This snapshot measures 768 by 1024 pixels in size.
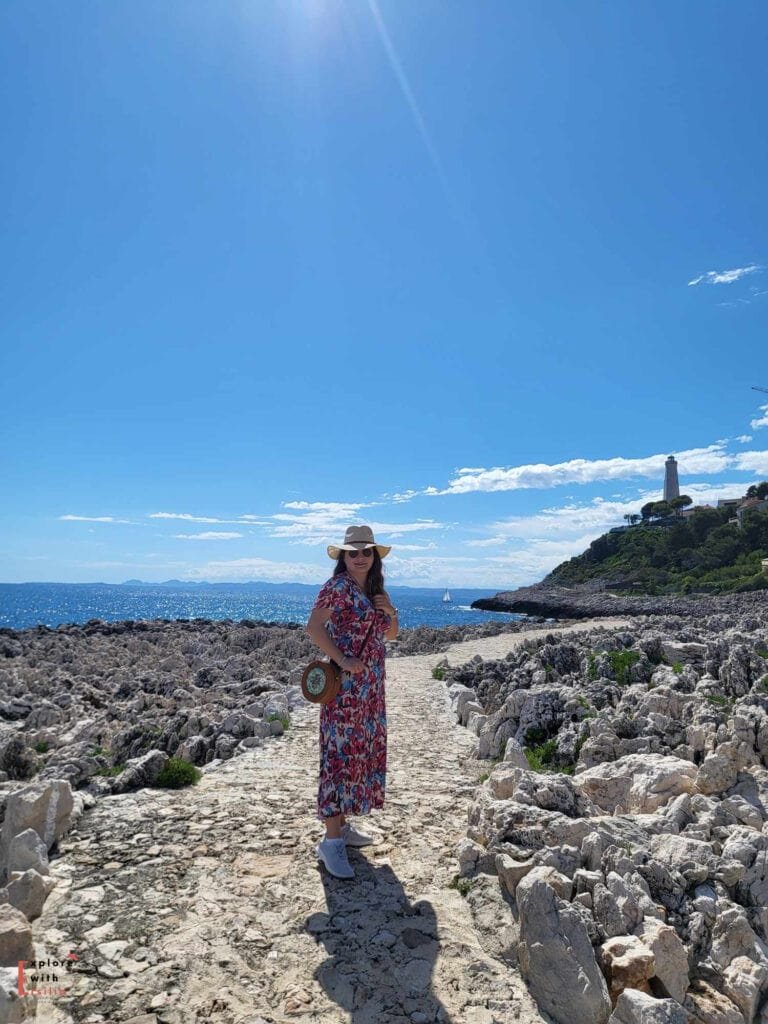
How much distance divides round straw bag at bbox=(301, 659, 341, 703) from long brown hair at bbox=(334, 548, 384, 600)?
0.71 meters

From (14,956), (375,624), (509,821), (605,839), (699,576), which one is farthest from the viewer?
(699,576)

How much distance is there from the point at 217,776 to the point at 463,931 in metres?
4.17

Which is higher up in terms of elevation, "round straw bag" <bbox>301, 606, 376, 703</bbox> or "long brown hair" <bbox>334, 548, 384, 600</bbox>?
"long brown hair" <bbox>334, 548, 384, 600</bbox>

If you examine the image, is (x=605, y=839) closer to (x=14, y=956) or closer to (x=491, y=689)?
(x=14, y=956)

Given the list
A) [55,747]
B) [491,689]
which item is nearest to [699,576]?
[491,689]

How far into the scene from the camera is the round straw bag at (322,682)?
509cm

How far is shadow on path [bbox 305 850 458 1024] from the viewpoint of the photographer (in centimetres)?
349

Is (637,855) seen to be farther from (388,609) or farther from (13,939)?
(13,939)

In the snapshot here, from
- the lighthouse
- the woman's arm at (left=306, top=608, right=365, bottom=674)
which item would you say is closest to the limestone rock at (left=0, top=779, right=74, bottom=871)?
the woman's arm at (left=306, top=608, right=365, bottom=674)

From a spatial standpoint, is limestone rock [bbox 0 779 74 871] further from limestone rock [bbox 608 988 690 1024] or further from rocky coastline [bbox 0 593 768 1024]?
limestone rock [bbox 608 988 690 1024]

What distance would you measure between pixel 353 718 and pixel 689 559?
Answer: 300 ft

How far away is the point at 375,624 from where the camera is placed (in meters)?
5.42

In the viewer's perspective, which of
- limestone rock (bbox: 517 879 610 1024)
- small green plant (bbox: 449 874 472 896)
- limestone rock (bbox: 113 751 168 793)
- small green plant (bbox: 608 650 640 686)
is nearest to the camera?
limestone rock (bbox: 517 879 610 1024)

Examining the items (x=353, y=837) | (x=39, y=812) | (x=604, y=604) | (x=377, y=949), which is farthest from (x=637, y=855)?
(x=604, y=604)
